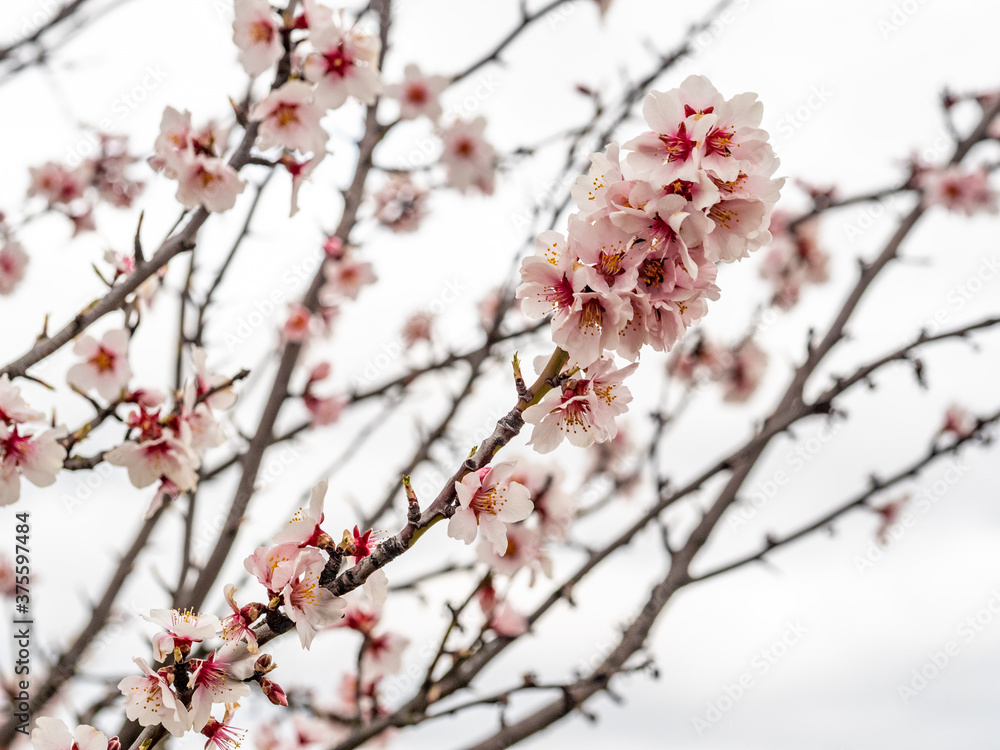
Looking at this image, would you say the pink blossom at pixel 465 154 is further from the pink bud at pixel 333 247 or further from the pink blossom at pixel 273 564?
the pink blossom at pixel 273 564

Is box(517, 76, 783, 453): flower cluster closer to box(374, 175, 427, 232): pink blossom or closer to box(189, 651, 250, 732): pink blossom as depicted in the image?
box(189, 651, 250, 732): pink blossom

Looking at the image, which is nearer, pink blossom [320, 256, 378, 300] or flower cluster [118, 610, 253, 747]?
flower cluster [118, 610, 253, 747]

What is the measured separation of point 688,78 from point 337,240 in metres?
2.00

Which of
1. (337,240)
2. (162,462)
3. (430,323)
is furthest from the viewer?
(430,323)

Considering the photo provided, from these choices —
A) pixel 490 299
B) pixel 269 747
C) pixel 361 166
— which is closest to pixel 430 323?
pixel 490 299

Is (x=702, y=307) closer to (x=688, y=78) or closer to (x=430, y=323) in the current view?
(x=688, y=78)

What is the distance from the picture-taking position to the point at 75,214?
383 centimetres

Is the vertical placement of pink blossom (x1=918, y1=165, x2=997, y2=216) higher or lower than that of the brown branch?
higher

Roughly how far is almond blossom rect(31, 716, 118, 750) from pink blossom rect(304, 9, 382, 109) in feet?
5.37

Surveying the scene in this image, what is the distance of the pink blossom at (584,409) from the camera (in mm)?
1184

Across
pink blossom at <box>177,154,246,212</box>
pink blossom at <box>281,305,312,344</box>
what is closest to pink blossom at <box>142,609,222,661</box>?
pink blossom at <box>177,154,246,212</box>

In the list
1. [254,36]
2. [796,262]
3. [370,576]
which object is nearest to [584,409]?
[370,576]

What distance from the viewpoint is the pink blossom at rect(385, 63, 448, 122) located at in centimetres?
335

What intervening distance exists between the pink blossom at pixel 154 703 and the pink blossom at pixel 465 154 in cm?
317
